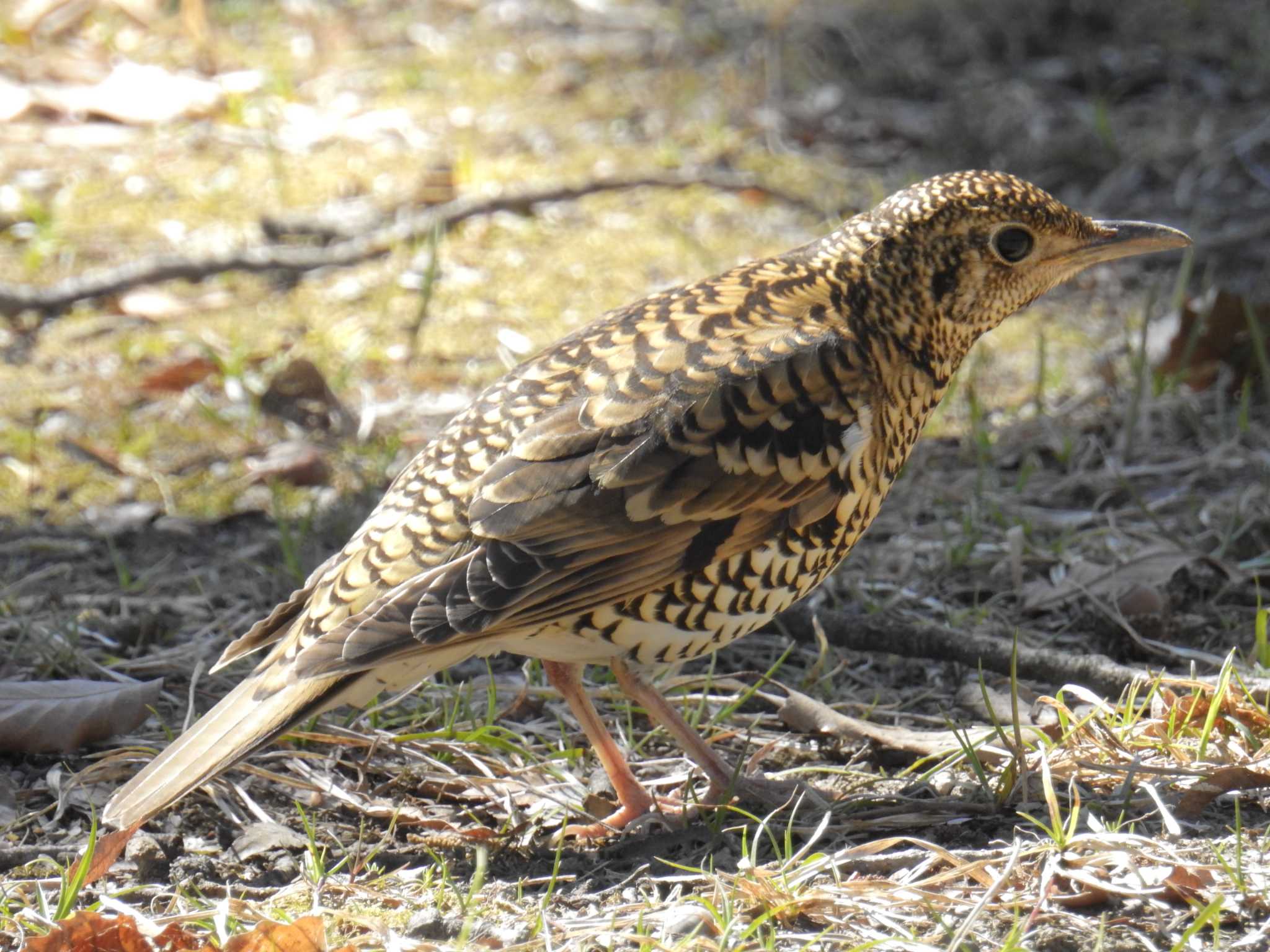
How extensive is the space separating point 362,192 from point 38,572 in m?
2.96

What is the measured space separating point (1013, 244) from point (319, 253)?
3.53 meters

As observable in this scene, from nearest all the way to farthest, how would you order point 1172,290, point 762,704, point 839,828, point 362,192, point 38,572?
point 839,828
point 762,704
point 38,572
point 1172,290
point 362,192

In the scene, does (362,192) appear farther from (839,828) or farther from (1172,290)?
(839,828)

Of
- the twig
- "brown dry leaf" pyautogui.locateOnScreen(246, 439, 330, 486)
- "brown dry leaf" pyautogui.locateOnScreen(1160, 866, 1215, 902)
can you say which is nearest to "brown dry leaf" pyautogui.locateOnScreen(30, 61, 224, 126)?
"brown dry leaf" pyautogui.locateOnScreen(246, 439, 330, 486)

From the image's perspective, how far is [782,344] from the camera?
3.48 m

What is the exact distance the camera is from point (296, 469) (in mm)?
5137

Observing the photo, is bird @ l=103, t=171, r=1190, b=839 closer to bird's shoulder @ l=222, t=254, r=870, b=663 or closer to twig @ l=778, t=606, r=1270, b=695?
bird's shoulder @ l=222, t=254, r=870, b=663

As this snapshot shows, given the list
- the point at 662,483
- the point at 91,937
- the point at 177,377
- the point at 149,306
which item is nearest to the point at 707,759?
the point at 662,483

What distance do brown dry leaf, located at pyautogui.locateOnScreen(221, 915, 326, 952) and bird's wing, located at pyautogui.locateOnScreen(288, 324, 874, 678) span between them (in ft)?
1.61

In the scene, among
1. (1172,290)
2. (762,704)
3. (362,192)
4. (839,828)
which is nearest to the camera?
(839,828)

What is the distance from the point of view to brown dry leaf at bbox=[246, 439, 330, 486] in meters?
5.14

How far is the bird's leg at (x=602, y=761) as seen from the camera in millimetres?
3455

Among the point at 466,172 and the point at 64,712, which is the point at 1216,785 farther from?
the point at 466,172

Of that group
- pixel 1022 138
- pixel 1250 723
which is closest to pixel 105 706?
pixel 1250 723
